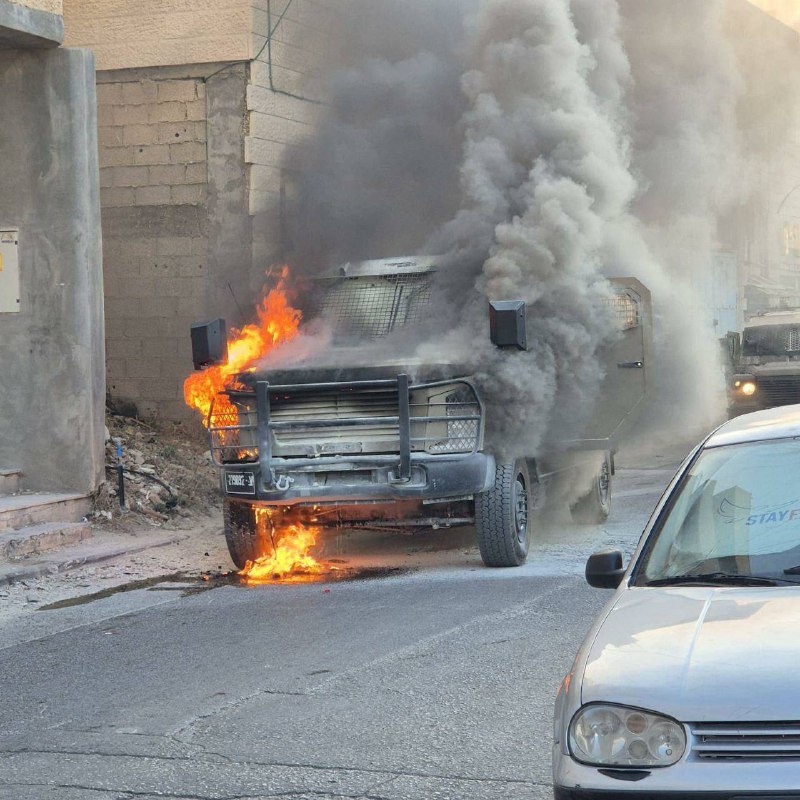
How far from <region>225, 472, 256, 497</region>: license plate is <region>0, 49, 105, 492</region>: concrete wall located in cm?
325

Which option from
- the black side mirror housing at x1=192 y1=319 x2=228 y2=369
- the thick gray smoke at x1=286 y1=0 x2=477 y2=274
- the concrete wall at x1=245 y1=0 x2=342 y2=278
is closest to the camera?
the black side mirror housing at x1=192 y1=319 x2=228 y2=369

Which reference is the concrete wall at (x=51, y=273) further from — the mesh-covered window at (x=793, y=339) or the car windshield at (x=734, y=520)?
the mesh-covered window at (x=793, y=339)

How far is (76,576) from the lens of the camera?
9906mm

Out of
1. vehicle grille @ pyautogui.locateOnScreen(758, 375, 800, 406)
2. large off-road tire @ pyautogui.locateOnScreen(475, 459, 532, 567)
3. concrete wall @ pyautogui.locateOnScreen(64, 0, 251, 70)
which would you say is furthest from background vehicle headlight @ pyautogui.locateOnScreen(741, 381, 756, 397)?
large off-road tire @ pyautogui.locateOnScreen(475, 459, 532, 567)

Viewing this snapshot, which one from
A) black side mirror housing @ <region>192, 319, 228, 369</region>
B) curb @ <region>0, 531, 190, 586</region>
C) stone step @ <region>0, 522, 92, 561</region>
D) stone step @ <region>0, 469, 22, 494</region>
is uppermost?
black side mirror housing @ <region>192, 319, 228, 369</region>

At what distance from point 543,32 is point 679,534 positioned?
9489 mm

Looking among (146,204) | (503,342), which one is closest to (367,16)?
(146,204)

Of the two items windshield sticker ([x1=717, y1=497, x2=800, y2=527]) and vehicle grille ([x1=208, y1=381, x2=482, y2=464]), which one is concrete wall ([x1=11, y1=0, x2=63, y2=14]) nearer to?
vehicle grille ([x1=208, y1=381, x2=482, y2=464])

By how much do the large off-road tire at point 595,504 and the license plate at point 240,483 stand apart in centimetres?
370

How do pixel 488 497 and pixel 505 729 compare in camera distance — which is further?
pixel 488 497

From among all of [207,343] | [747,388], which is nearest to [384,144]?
[207,343]

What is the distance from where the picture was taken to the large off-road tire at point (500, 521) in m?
9.10

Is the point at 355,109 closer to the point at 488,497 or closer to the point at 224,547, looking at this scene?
the point at 224,547

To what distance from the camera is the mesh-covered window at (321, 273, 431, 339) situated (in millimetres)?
10320
